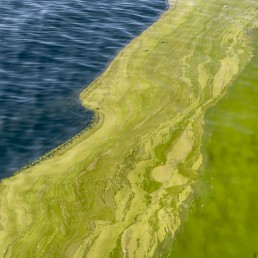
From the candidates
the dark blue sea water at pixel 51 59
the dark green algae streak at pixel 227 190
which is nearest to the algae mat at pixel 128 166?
the dark green algae streak at pixel 227 190

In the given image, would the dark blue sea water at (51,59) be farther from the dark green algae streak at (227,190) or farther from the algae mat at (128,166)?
the dark green algae streak at (227,190)

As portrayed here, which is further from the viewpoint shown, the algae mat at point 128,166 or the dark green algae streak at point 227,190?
the algae mat at point 128,166

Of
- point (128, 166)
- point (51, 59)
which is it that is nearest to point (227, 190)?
point (128, 166)

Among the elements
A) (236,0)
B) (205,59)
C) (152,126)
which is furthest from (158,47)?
(236,0)

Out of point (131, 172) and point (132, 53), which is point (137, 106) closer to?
point (131, 172)

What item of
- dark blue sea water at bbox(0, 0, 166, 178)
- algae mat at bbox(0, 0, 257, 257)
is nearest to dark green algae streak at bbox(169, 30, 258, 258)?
algae mat at bbox(0, 0, 257, 257)

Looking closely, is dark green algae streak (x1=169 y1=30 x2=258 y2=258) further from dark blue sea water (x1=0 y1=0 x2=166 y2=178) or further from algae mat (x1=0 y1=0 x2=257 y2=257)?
dark blue sea water (x1=0 y1=0 x2=166 y2=178)

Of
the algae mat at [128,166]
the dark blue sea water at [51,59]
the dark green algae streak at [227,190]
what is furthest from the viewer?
the dark blue sea water at [51,59]

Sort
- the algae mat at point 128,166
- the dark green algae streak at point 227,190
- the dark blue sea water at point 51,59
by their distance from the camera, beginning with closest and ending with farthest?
the dark green algae streak at point 227,190
the algae mat at point 128,166
the dark blue sea water at point 51,59
